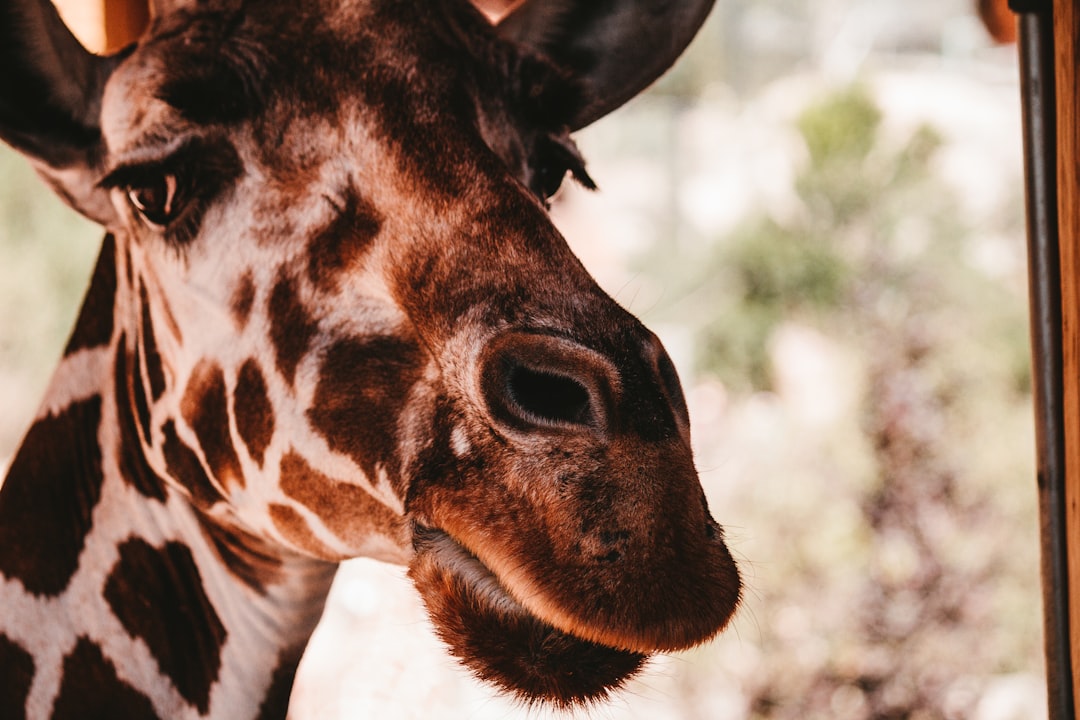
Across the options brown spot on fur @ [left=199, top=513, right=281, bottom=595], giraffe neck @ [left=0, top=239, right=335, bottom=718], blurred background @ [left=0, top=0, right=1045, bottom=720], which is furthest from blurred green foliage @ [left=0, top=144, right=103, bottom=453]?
brown spot on fur @ [left=199, top=513, right=281, bottom=595]

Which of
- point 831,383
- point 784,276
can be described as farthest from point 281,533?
point 784,276

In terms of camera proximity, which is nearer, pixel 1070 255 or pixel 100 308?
pixel 1070 255

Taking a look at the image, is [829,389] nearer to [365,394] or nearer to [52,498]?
[52,498]

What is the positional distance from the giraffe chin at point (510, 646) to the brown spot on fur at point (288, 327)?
1.25 ft

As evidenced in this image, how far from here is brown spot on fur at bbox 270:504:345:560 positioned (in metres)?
1.55

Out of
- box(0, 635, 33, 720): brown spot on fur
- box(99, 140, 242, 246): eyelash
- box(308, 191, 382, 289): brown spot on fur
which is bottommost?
box(0, 635, 33, 720): brown spot on fur

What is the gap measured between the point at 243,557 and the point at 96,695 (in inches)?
12.7

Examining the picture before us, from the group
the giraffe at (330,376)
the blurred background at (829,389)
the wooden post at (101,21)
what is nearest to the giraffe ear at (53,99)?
the giraffe at (330,376)

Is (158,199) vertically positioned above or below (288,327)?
above

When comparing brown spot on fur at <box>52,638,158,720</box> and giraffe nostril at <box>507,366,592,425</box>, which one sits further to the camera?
brown spot on fur at <box>52,638,158,720</box>

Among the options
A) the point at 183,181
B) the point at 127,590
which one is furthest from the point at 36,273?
the point at 183,181

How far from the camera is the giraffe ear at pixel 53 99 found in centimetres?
153

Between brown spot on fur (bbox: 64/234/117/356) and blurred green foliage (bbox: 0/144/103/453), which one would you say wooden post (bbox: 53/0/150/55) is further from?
blurred green foliage (bbox: 0/144/103/453)

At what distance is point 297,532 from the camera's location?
157 centimetres
